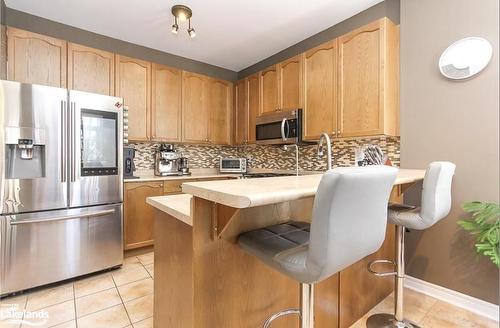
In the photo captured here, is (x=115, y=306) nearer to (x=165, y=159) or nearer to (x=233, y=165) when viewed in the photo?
(x=165, y=159)

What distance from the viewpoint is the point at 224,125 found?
3.81m

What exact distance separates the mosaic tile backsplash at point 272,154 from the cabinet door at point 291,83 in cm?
61

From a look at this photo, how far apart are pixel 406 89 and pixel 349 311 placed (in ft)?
5.85

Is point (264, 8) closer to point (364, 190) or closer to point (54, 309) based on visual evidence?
point (364, 190)

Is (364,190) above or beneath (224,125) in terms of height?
beneath

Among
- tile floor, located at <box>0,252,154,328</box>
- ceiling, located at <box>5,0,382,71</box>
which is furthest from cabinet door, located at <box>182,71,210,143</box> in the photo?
tile floor, located at <box>0,252,154,328</box>

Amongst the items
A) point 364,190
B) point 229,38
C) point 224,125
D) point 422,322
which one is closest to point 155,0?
point 229,38

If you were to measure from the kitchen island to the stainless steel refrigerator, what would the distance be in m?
1.29

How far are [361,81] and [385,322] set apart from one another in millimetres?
1950

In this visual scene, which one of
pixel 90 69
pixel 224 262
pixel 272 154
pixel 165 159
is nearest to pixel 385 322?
pixel 224 262

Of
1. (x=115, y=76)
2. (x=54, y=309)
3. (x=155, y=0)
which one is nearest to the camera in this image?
(x=54, y=309)

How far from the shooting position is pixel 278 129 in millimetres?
3045

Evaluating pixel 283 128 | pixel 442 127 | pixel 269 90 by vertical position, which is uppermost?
pixel 269 90

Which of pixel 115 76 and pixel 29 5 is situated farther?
pixel 115 76
